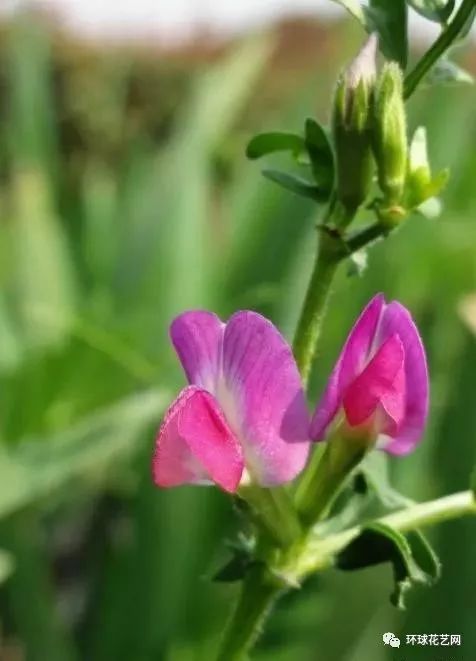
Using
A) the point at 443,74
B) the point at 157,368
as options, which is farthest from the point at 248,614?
the point at 157,368

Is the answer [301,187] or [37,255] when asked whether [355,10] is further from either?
[37,255]

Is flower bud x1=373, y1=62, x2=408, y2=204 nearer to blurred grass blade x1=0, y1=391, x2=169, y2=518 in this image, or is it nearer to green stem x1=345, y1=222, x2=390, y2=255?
green stem x1=345, y1=222, x2=390, y2=255

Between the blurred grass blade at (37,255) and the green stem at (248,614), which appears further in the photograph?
the blurred grass blade at (37,255)

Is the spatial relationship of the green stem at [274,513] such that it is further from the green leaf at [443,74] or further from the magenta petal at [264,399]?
the green leaf at [443,74]

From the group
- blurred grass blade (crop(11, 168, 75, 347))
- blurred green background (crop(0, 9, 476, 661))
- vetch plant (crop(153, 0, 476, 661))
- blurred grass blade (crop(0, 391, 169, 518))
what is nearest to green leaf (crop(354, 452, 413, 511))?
vetch plant (crop(153, 0, 476, 661))

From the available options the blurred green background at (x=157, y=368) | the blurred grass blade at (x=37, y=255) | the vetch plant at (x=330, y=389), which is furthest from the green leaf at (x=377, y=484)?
the blurred grass blade at (x=37, y=255)

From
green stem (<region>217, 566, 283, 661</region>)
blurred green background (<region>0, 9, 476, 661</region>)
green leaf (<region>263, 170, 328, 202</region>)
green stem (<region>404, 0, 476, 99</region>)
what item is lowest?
blurred green background (<region>0, 9, 476, 661</region>)

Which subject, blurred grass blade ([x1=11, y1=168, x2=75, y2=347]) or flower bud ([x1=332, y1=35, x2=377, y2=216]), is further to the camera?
blurred grass blade ([x1=11, y1=168, x2=75, y2=347])
